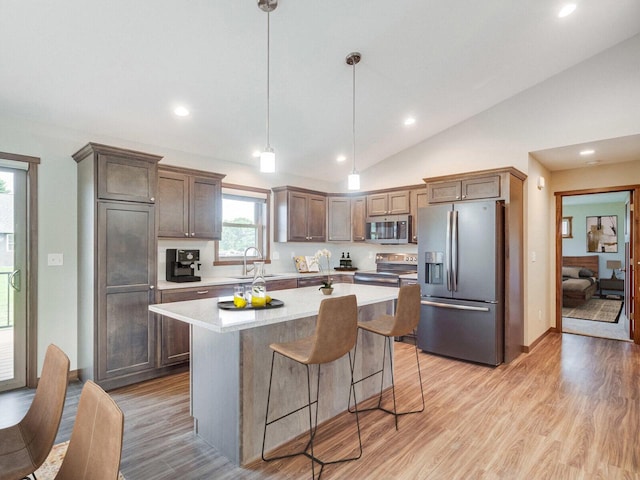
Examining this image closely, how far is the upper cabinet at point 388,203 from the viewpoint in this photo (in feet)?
17.4

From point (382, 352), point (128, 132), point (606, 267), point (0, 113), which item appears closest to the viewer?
point (0, 113)

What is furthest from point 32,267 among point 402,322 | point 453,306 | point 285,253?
point 453,306

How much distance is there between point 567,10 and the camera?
10.5 feet

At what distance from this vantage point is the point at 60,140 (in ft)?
11.3

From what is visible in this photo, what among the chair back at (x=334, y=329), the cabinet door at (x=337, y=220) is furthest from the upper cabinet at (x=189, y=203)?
the chair back at (x=334, y=329)

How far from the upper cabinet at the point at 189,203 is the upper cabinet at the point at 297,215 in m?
1.13

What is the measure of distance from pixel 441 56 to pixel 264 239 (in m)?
3.26

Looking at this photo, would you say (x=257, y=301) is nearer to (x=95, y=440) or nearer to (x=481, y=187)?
(x=95, y=440)

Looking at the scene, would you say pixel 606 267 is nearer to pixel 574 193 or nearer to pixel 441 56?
pixel 574 193

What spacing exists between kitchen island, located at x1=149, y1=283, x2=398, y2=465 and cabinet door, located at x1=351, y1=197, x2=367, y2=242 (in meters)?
3.01

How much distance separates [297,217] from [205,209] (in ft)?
5.00

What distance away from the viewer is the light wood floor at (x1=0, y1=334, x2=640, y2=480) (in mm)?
2156

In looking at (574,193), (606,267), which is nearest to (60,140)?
(574,193)

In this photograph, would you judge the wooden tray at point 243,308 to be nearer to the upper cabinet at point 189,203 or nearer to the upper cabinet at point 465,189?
the upper cabinet at point 189,203
